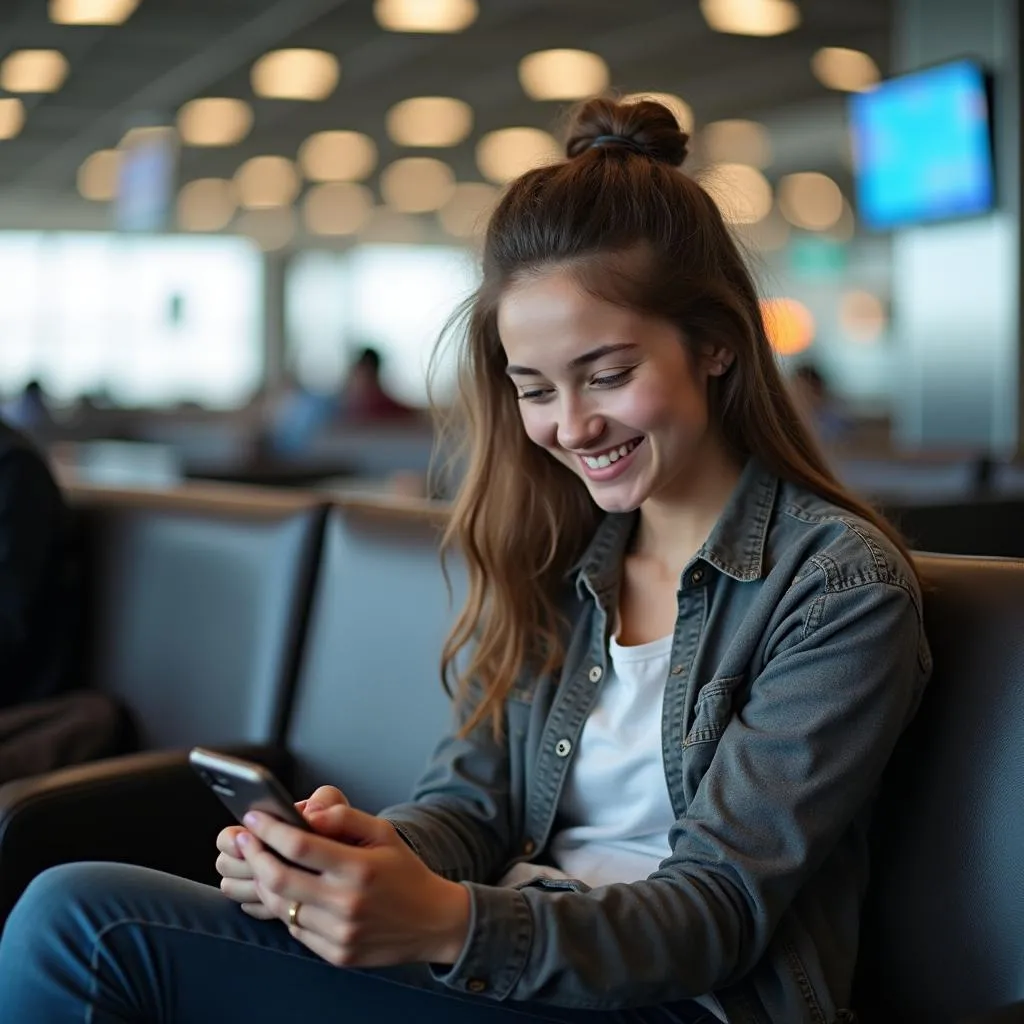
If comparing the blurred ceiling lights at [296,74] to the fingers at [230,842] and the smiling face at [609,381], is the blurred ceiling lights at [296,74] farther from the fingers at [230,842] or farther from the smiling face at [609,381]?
the fingers at [230,842]

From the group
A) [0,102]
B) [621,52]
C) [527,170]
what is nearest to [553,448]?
[527,170]

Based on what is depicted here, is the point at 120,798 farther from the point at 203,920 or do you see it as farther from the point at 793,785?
the point at 793,785

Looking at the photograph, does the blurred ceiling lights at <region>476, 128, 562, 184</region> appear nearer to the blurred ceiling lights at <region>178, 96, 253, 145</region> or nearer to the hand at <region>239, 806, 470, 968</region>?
the blurred ceiling lights at <region>178, 96, 253, 145</region>

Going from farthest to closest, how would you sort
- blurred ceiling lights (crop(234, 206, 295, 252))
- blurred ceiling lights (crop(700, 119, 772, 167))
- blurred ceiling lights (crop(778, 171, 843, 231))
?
blurred ceiling lights (crop(234, 206, 295, 252)) → blurred ceiling lights (crop(778, 171, 843, 231)) → blurred ceiling lights (crop(700, 119, 772, 167))

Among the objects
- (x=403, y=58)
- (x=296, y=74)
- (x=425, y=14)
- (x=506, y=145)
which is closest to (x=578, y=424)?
(x=425, y=14)

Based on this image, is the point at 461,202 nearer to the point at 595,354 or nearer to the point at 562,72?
the point at 562,72

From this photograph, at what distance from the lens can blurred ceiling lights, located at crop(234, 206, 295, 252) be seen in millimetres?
19703

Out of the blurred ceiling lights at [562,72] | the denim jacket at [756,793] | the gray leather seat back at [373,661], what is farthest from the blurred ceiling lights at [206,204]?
the denim jacket at [756,793]

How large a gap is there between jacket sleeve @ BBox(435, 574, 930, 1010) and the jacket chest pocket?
31 mm

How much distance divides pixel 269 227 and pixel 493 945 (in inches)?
801

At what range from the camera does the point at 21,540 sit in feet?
8.14

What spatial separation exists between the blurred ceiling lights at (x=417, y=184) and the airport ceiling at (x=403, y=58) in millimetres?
1749

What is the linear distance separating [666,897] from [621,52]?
9.13 metres

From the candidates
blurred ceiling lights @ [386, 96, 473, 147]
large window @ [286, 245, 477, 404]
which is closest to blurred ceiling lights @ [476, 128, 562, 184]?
blurred ceiling lights @ [386, 96, 473, 147]
